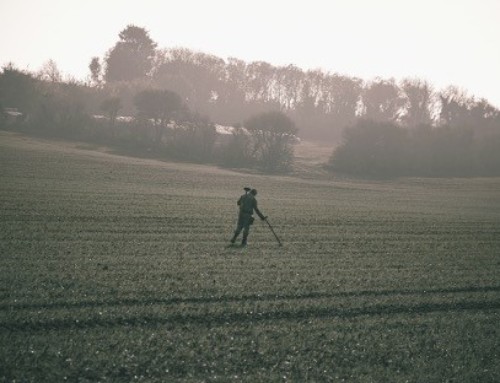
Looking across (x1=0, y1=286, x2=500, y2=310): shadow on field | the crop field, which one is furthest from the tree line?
(x1=0, y1=286, x2=500, y2=310): shadow on field

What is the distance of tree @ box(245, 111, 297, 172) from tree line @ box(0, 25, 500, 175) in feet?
0.50

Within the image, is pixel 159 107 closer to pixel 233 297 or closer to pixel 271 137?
pixel 271 137

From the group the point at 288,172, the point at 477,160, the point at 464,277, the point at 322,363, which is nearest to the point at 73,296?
the point at 322,363

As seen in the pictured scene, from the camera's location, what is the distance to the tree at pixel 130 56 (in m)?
122

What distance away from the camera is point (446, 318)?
42.6ft

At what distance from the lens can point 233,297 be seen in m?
13.4

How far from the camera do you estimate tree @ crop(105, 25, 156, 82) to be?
12219 centimetres

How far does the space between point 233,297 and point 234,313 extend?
48.0 inches

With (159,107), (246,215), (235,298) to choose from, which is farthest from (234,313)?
(159,107)

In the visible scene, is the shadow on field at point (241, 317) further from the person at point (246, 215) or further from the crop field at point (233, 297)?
the person at point (246, 215)

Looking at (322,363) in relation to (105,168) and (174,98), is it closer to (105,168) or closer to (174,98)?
(105,168)

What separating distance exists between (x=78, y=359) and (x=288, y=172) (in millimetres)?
64503

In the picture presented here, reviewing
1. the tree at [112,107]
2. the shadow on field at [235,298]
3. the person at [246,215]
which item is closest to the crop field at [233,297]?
the shadow on field at [235,298]

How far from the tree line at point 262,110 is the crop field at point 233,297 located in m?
46.6
